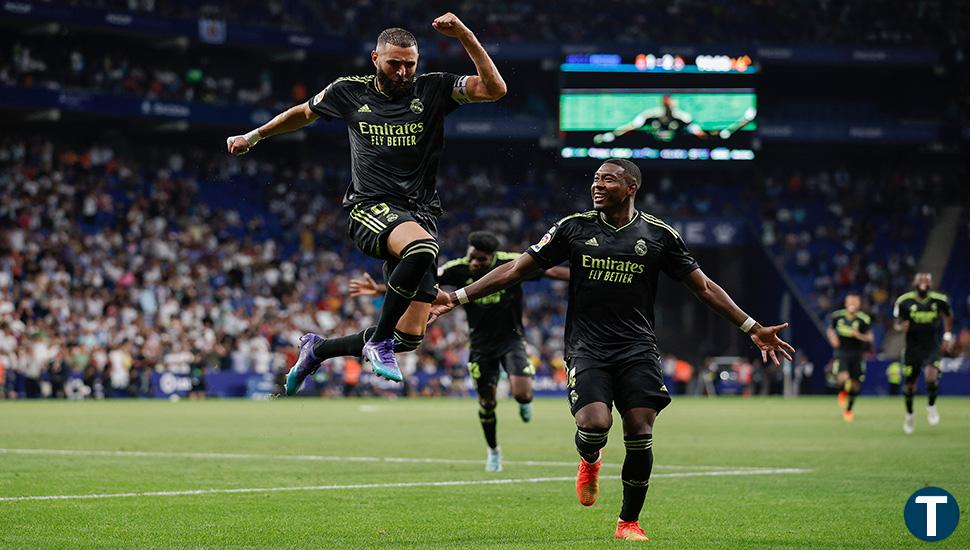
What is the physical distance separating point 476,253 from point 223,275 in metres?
29.8

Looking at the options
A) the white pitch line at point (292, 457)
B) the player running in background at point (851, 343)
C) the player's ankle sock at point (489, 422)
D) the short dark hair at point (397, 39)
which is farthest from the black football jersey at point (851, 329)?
Answer: the short dark hair at point (397, 39)

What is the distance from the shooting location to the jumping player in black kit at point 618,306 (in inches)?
408

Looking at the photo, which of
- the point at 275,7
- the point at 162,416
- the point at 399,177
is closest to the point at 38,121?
the point at 275,7

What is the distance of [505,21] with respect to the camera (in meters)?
56.8

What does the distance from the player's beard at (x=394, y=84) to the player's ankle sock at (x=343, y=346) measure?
188 cm

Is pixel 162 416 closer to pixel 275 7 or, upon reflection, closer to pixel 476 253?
pixel 476 253

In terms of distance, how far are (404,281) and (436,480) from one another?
16.4 feet

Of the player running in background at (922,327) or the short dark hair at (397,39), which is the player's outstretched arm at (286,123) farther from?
the player running in background at (922,327)

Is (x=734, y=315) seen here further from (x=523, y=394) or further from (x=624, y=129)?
(x=624, y=129)

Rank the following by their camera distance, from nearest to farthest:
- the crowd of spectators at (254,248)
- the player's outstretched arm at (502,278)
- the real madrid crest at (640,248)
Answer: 1. the real madrid crest at (640,248)
2. the player's outstretched arm at (502,278)
3. the crowd of spectators at (254,248)

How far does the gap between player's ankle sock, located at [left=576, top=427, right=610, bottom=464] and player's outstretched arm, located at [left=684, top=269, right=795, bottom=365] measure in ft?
3.95

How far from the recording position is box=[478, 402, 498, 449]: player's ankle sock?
17.3m

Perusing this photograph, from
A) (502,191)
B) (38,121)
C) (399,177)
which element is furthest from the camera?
(502,191)

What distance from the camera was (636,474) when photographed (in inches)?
407
